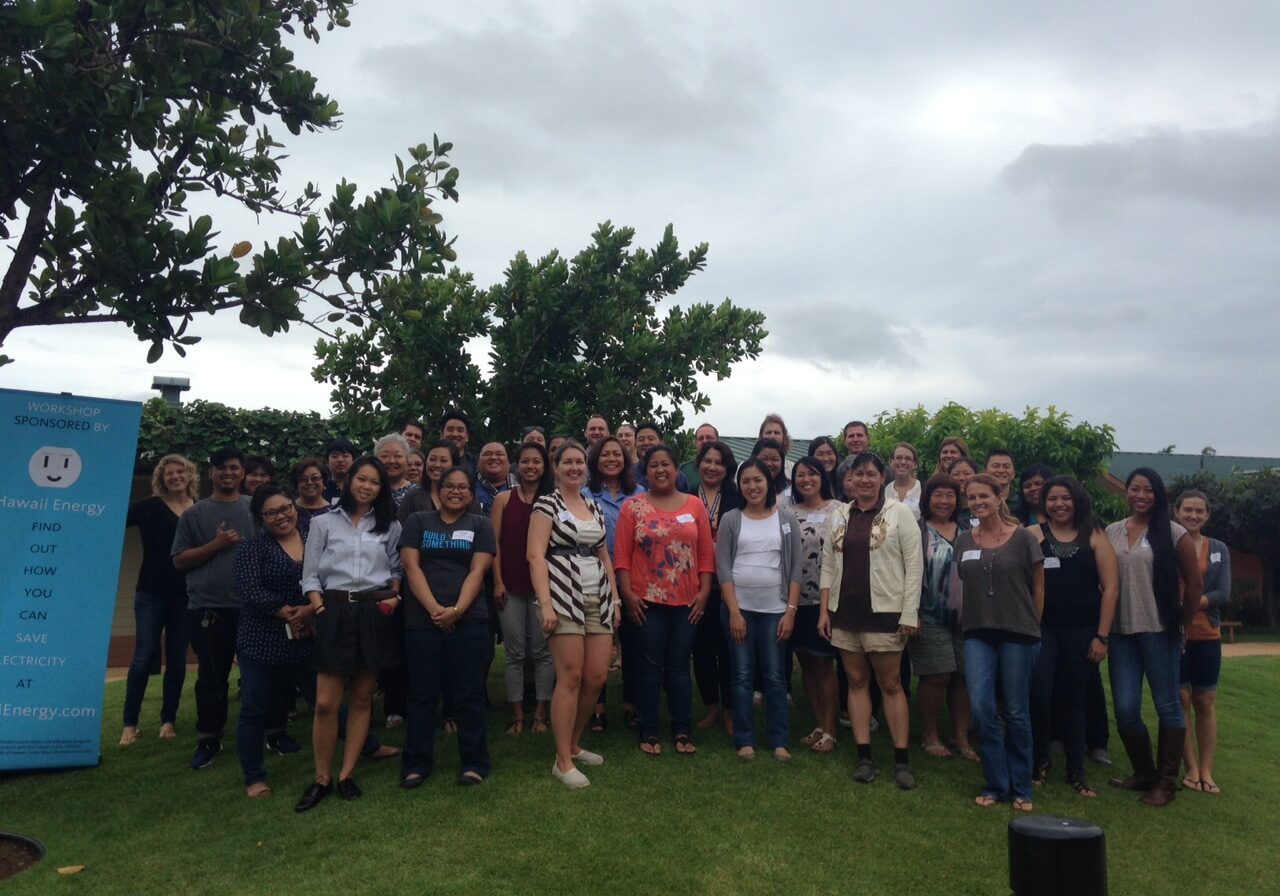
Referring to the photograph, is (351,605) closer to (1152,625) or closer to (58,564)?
(58,564)

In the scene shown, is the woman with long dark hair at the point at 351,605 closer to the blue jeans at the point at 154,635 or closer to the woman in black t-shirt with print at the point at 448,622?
the woman in black t-shirt with print at the point at 448,622

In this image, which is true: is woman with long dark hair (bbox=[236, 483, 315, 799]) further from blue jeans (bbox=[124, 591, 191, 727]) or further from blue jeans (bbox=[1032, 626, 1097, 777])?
blue jeans (bbox=[1032, 626, 1097, 777])

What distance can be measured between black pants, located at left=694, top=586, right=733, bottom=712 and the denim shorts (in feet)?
9.76

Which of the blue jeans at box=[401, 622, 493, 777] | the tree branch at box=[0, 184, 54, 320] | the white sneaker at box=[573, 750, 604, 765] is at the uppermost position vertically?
the tree branch at box=[0, 184, 54, 320]

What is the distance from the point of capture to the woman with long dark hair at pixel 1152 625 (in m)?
6.11

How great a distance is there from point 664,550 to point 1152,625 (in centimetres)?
305

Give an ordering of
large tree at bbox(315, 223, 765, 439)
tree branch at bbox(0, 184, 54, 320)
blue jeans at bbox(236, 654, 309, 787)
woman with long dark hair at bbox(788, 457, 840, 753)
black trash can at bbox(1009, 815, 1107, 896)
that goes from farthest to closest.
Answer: large tree at bbox(315, 223, 765, 439), woman with long dark hair at bbox(788, 457, 840, 753), blue jeans at bbox(236, 654, 309, 787), tree branch at bbox(0, 184, 54, 320), black trash can at bbox(1009, 815, 1107, 896)

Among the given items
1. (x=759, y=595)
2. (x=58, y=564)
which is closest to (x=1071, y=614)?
(x=759, y=595)

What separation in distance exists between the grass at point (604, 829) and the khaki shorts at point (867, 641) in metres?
0.79

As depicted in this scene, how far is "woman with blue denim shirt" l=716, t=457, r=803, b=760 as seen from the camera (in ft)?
20.8

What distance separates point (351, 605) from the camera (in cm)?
561

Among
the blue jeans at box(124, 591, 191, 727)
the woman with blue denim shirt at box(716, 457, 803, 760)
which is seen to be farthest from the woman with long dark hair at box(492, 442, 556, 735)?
the blue jeans at box(124, 591, 191, 727)

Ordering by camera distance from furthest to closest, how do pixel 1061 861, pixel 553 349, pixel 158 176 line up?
1. pixel 553 349
2. pixel 158 176
3. pixel 1061 861

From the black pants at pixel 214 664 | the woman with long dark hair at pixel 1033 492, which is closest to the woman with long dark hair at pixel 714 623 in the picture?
the woman with long dark hair at pixel 1033 492
